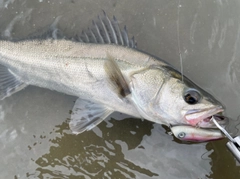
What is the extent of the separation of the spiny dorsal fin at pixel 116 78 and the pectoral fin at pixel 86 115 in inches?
10.5

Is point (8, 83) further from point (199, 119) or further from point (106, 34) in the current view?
point (199, 119)

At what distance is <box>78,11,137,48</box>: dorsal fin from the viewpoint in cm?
290

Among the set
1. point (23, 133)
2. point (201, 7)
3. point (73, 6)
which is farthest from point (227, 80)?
point (23, 133)

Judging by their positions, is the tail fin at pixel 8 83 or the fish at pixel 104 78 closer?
the fish at pixel 104 78

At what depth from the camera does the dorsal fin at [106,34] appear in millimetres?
2898

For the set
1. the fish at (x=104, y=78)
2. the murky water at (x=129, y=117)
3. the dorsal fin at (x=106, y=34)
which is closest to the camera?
the fish at (x=104, y=78)

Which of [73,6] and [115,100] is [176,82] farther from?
[73,6]

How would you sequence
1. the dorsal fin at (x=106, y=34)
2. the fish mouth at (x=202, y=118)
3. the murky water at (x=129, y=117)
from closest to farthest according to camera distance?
the fish mouth at (x=202, y=118) < the dorsal fin at (x=106, y=34) < the murky water at (x=129, y=117)

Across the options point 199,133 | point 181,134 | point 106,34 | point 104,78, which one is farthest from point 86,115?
point 199,133

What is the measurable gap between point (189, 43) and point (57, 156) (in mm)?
1669

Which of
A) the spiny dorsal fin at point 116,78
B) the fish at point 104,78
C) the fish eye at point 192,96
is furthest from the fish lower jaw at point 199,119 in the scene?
the spiny dorsal fin at point 116,78

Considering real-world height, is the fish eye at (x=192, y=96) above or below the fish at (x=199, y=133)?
above

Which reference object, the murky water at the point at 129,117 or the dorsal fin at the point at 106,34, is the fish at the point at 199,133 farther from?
the dorsal fin at the point at 106,34

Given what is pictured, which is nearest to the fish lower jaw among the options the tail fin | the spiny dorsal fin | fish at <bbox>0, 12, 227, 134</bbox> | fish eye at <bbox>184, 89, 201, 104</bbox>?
fish at <bbox>0, 12, 227, 134</bbox>
